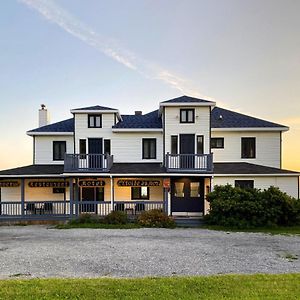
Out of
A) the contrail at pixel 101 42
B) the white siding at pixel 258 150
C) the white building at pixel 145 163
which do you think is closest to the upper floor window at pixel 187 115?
the white building at pixel 145 163

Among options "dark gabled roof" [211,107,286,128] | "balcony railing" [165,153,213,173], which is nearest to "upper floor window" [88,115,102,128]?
"balcony railing" [165,153,213,173]

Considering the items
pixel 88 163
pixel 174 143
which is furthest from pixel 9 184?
pixel 174 143

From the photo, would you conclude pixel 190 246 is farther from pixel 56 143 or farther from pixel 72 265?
pixel 56 143

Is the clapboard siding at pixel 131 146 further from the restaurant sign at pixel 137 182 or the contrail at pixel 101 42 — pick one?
the contrail at pixel 101 42

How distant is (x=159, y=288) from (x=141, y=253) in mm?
4954

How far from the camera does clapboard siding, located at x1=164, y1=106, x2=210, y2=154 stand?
24.3 meters

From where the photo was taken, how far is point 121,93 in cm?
3128

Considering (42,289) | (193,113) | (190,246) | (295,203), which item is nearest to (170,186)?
(193,113)

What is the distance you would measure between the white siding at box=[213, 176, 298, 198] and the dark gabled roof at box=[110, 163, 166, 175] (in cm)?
395

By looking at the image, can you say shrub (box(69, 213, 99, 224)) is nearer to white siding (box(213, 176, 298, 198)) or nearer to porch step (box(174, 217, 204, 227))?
porch step (box(174, 217, 204, 227))

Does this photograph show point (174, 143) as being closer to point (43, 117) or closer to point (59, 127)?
point (59, 127)

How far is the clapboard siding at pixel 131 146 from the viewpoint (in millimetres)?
25453

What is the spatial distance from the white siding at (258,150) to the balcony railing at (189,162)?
115 inches

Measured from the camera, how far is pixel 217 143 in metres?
25.7
